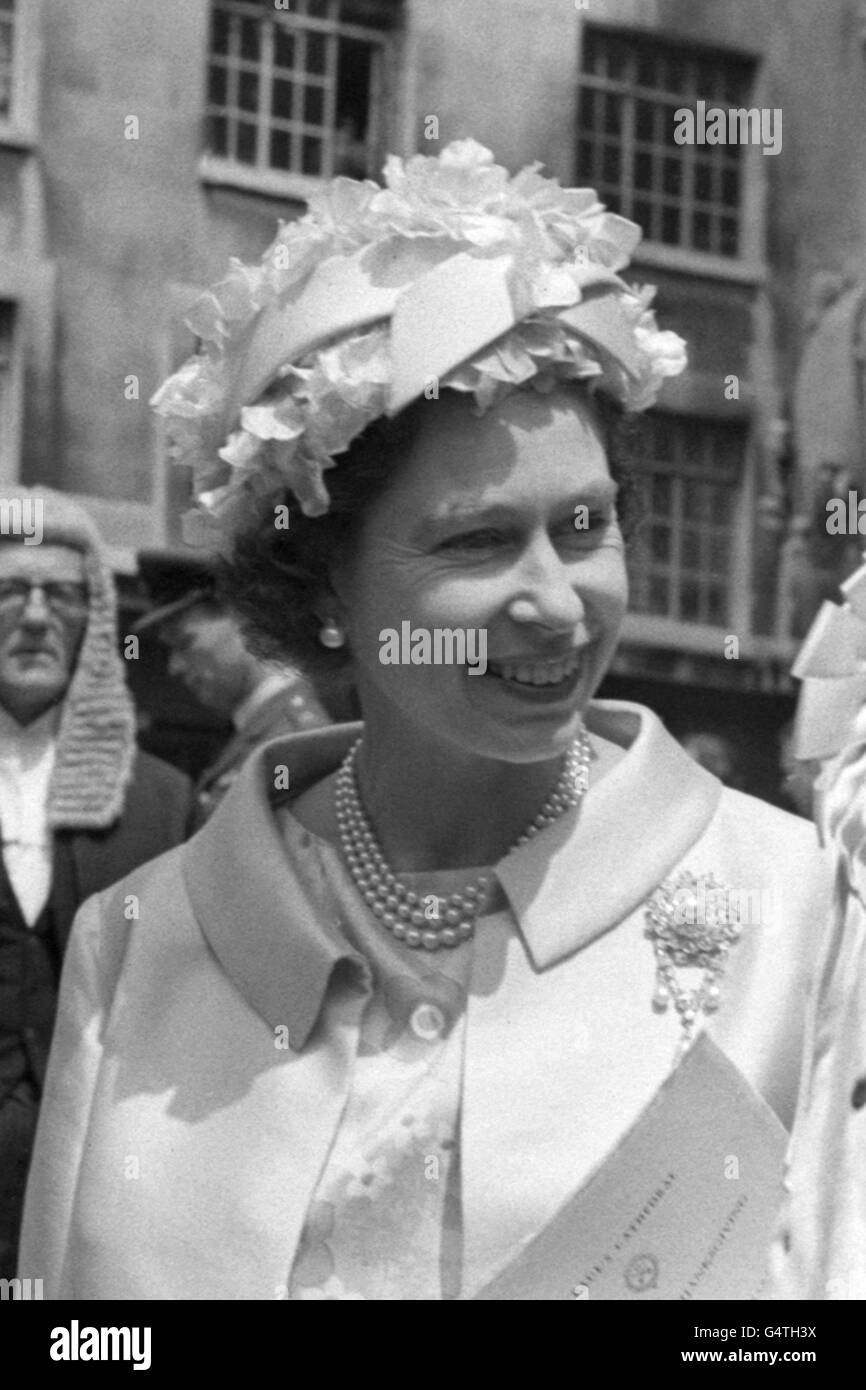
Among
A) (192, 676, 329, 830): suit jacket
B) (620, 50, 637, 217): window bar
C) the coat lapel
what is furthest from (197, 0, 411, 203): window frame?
the coat lapel

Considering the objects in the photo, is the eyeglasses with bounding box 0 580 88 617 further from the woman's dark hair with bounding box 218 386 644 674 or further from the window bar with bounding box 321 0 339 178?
the window bar with bounding box 321 0 339 178

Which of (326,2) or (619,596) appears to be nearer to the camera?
(619,596)

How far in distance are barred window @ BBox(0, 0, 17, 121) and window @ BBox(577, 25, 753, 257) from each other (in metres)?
1.48

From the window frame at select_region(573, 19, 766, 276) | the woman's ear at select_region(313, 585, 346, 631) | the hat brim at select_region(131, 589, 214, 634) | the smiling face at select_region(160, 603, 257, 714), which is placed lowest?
the smiling face at select_region(160, 603, 257, 714)

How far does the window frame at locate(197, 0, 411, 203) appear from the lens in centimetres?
601

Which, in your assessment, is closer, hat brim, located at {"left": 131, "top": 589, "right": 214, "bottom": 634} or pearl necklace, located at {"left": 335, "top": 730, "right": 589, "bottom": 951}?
pearl necklace, located at {"left": 335, "top": 730, "right": 589, "bottom": 951}

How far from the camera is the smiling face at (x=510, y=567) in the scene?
91.6 inches

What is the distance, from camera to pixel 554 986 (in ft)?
7.86

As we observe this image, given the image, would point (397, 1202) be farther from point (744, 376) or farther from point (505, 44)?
Answer: point (744, 376)

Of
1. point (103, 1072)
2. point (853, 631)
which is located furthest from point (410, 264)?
point (103, 1072)

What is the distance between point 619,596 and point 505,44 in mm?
4253

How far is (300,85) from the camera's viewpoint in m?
6.32

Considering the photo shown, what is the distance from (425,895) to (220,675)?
243 cm

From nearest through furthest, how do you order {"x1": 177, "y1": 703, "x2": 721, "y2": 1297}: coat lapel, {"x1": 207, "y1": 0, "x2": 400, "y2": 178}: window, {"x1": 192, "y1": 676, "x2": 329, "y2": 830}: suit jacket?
{"x1": 177, "y1": 703, "x2": 721, "y2": 1297}: coat lapel, {"x1": 192, "y1": 676, "x2": 329, "y2": 830}: suit jacket, {"x1": 207, "y1": 0, "x2": 400, "y2": 178}: window
